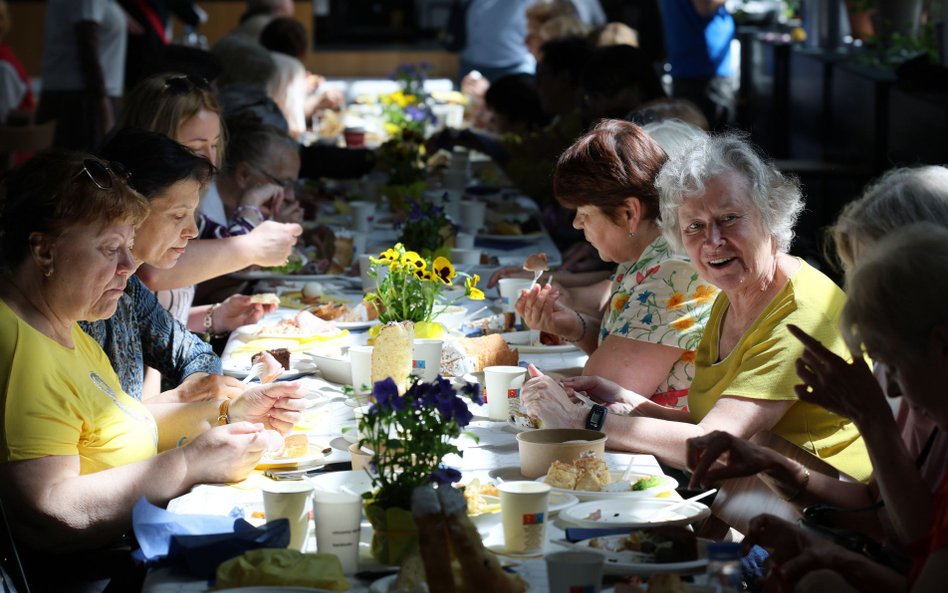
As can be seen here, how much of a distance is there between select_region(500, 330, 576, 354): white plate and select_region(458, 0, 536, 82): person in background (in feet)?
21.4

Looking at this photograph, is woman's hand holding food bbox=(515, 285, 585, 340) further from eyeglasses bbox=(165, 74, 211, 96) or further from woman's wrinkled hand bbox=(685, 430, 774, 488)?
eyeglasses bbox=(165, 74, 211, 96)

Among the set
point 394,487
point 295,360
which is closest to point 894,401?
point 394,487

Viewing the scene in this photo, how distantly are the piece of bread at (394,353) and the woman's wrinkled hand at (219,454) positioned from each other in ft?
1.75

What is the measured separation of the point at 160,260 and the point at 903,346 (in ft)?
6.47

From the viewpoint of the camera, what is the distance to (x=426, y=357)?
9.58 feet

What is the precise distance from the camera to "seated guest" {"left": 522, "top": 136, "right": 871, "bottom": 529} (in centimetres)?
249

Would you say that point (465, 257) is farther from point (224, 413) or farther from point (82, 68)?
point (82, 68)

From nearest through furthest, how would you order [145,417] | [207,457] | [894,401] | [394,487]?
1. [394,487]
2. [207,457]
3. [894,401]
4. [145,417]

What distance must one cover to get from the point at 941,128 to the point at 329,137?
370 centimetres

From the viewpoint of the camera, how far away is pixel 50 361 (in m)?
2.26

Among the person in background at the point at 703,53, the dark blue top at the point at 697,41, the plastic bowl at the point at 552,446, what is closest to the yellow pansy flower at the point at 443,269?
the plastic bowl at the point at 552,446

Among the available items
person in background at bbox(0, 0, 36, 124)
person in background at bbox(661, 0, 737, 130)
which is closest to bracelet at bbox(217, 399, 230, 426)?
person in background at bbox(661, 0, 737, 130)

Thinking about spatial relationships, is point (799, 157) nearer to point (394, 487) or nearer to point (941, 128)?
point (941, 128)

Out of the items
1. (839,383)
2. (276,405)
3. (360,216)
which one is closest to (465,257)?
(360,216)
